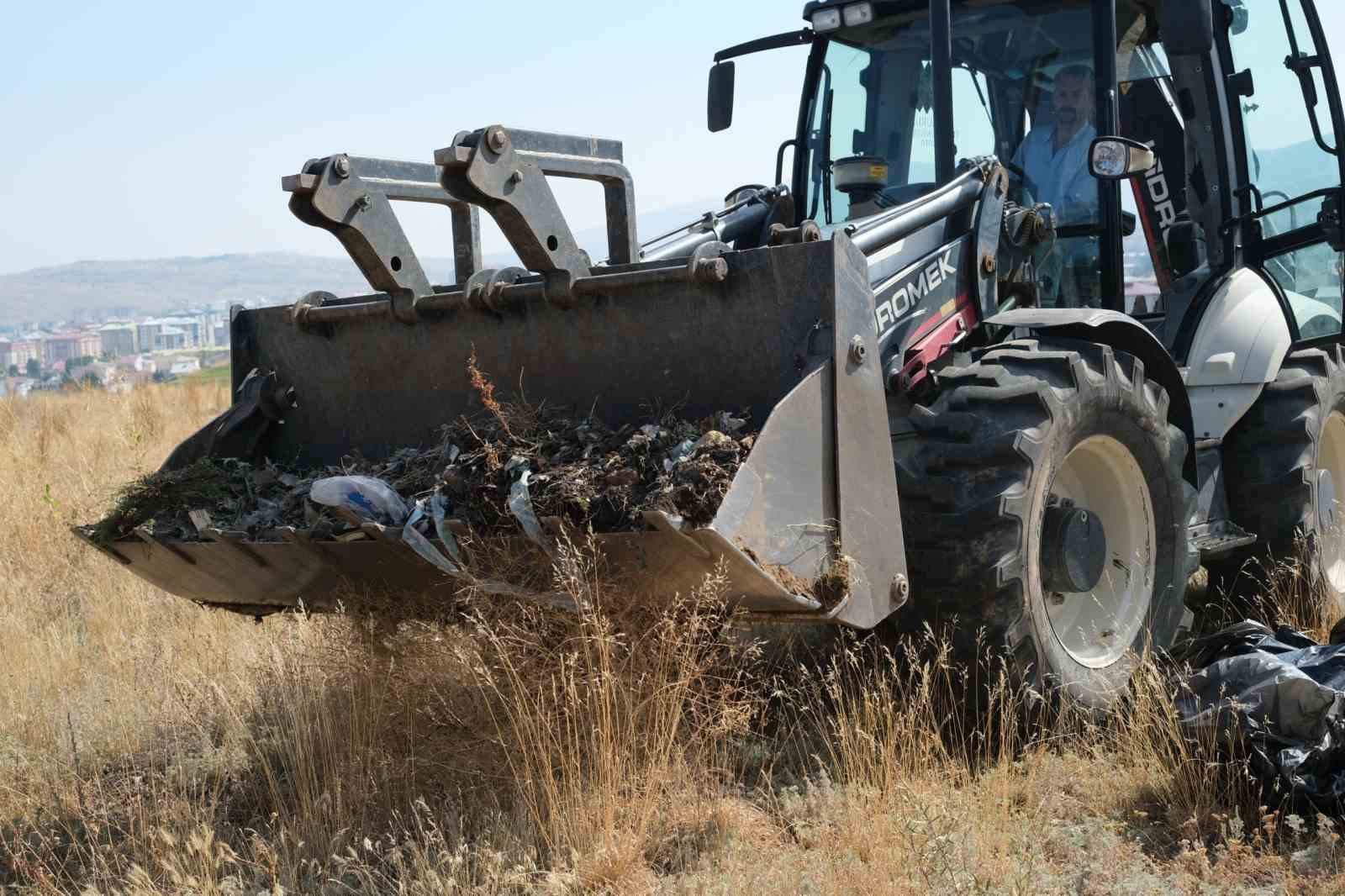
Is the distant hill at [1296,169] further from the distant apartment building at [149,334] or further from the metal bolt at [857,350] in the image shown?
the distant apartment building at [149,334]

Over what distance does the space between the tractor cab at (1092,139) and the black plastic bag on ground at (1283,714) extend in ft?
6.60

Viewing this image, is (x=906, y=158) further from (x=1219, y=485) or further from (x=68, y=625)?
(x=68, y=625)

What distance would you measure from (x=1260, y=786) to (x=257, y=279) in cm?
17440

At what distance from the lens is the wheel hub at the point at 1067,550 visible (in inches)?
188

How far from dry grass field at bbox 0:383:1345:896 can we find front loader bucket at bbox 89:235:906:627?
0.84 feet

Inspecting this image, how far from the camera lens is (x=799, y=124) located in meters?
7.01

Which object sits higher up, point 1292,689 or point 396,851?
point 1292,689

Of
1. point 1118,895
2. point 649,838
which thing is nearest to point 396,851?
point 649,838

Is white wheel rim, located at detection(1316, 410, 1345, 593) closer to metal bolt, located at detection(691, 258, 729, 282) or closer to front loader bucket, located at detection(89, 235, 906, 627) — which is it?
front loader bucket, located at detection(89, 235, 906, 627)

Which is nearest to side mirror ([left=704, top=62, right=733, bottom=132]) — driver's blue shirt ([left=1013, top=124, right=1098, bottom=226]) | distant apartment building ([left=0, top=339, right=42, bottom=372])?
driver's blue shirt ([left=1013, top=124, right=1098, bottom=226])

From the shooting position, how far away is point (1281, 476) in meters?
6.11

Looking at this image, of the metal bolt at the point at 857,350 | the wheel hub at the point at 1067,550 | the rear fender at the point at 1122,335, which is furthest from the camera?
the rear fender at the point at 1122,335

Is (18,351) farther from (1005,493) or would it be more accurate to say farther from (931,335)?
(1005,493)

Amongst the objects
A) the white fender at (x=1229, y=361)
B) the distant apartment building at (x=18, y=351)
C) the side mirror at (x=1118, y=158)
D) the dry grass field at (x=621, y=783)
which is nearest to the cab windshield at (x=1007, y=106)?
the side mirror at (x=1118, y=158)
